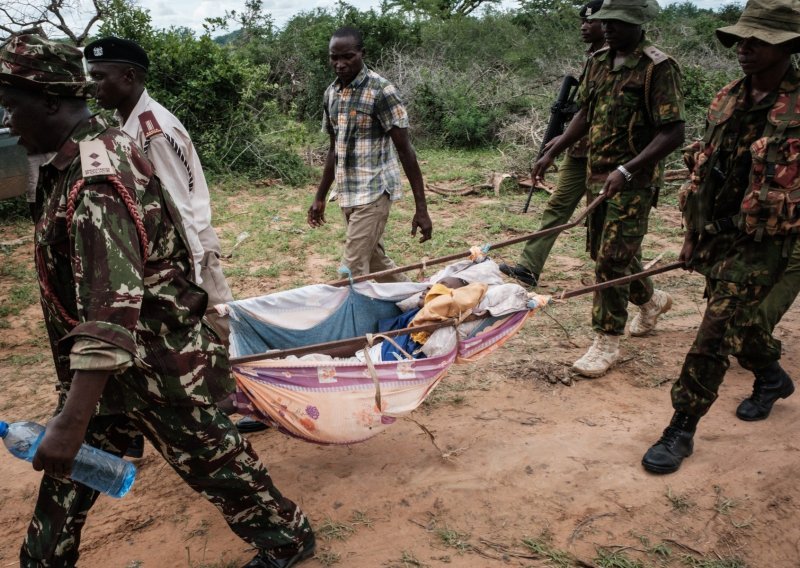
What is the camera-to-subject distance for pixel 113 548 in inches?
96.5

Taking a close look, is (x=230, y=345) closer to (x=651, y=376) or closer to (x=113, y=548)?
(x=113, y=548)

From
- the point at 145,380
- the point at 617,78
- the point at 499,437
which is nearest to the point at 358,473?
the point at 499,437

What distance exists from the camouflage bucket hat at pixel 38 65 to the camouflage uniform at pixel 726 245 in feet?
7.85

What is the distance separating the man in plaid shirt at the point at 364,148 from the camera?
12.0 feet

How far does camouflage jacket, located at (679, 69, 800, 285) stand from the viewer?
2473 millimetres

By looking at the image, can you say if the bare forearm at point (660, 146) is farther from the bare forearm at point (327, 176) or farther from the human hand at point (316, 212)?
the human hand at point (316, 212)

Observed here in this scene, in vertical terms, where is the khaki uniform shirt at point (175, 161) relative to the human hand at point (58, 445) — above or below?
above

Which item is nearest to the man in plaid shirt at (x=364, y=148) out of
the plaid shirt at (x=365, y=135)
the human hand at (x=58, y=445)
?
the plaid shirt at (x=365, y=135)

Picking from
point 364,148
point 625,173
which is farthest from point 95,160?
point 625,173

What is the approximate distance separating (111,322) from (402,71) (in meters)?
11.7

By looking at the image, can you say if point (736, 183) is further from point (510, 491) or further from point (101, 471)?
point (101, 471)

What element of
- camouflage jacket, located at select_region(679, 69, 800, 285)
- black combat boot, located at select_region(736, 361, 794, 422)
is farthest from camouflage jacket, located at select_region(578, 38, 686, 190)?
black combat boot, located at select_region(736, 361, 794, 422)

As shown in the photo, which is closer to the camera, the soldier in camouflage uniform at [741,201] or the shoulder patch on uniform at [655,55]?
the soldier in camouflage uniform at [741,201]

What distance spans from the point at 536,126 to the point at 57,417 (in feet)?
30.1
